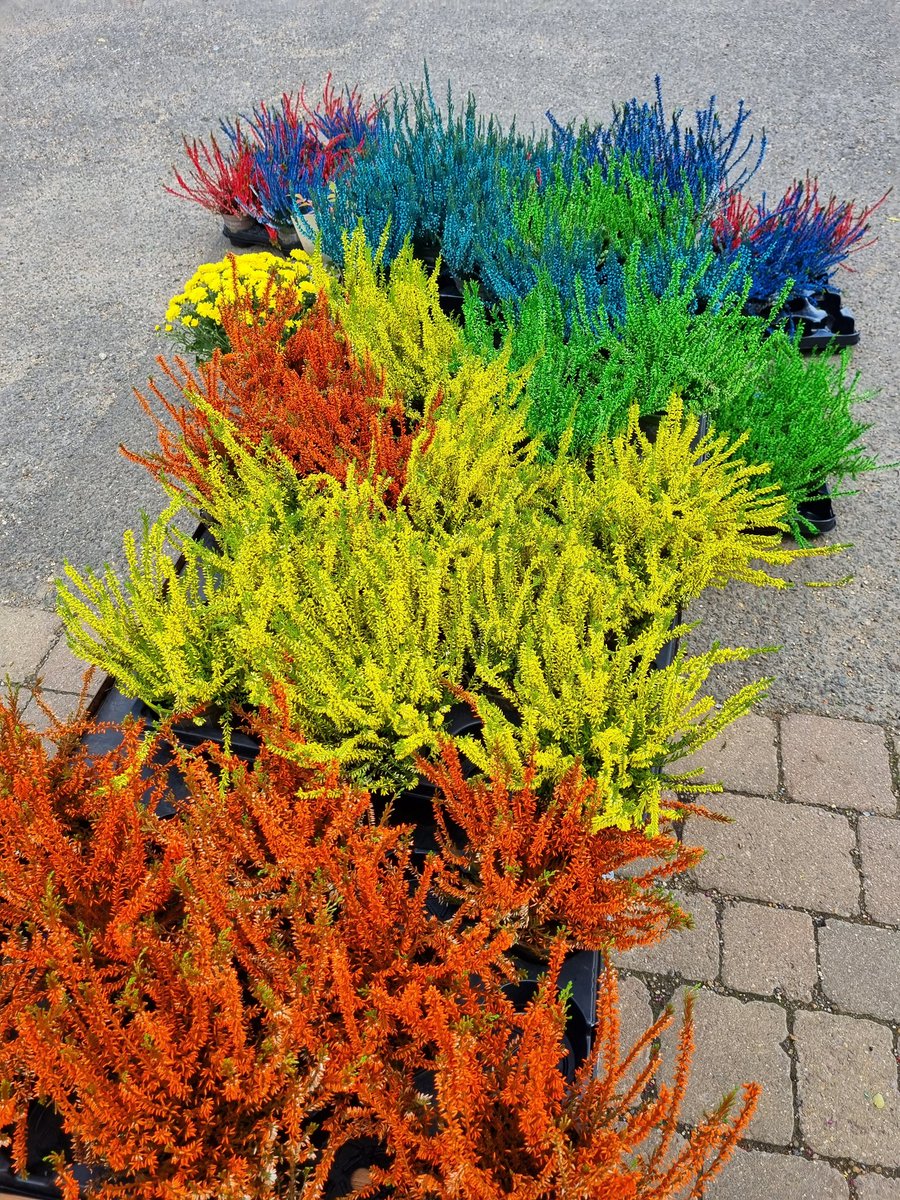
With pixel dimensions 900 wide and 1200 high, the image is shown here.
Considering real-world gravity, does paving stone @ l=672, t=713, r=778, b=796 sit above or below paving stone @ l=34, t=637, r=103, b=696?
above

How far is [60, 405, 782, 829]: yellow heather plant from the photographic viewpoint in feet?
5.29

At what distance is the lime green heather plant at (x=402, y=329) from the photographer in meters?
2.45

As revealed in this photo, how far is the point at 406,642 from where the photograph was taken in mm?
1748

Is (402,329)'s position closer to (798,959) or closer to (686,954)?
(686,954)

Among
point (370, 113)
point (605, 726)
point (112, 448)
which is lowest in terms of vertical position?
point (605, 726)

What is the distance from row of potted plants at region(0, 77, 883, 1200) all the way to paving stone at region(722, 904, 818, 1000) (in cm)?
21

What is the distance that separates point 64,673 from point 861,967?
7.51 feet

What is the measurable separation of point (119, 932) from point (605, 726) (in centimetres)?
93

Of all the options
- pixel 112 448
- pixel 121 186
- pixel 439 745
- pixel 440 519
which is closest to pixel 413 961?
pixel 439 745

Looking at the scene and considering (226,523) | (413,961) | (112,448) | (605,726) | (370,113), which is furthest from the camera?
(370,113)

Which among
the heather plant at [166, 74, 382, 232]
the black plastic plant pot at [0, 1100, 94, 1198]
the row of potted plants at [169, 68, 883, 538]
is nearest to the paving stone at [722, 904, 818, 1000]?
the row of potted plants at [169, 68, 883, 538]

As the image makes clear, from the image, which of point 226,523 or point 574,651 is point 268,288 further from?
point 574,651

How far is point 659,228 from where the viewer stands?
2.95 meters

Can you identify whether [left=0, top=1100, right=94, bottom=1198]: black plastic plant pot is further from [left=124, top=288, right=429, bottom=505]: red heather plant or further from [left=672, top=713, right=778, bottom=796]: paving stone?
[left=672, top=713, right=778, bottom=796]: paving stone
